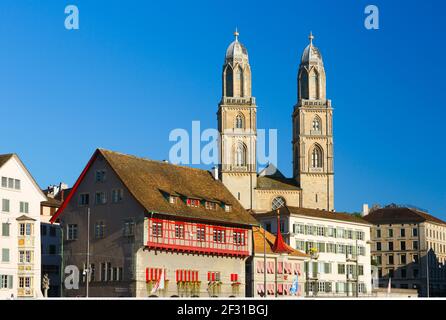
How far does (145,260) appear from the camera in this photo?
81312 mm

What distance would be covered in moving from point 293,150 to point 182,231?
3484 inches

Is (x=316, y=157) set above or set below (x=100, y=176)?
above

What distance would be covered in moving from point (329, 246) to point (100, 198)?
141 feet

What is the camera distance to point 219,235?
90.5 m

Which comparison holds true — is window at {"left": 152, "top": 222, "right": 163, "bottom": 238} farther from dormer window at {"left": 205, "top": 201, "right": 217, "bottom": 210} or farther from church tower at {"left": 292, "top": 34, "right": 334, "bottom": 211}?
church tower at {"left": 292, "top": 34, "right": 334, "bottom": 211}

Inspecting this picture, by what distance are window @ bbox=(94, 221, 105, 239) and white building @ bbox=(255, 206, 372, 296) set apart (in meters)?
32.8

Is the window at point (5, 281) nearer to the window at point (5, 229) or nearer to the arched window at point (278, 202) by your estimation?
the window at point (5, 229)

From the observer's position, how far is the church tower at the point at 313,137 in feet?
541

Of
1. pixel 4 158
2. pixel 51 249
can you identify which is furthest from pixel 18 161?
pixel 51 249

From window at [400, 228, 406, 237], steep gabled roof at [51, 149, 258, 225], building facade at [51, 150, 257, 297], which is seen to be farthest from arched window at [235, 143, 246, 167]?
building facade at [51, 150, 257, 297]

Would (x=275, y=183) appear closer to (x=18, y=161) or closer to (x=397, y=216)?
(x=397, y=216)

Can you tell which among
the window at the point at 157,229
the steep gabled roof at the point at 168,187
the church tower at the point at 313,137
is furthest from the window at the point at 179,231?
the church tower at the point at 313,137
